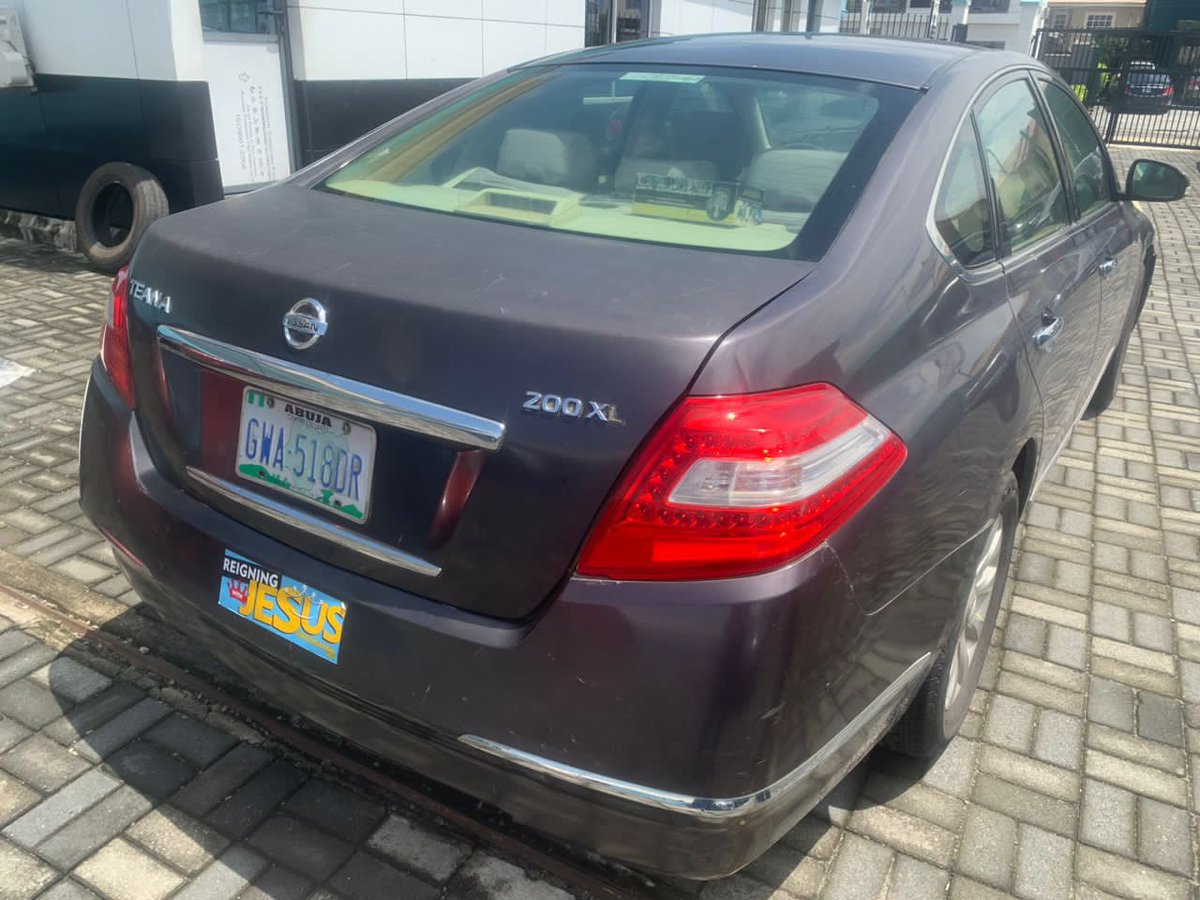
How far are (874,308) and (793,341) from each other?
248 mm

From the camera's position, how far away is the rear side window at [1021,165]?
256 centimetres

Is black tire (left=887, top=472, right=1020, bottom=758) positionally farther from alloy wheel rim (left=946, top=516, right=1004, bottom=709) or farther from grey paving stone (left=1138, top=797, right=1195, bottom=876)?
grey paving stone (left=1138, top=797, right=1195, bottom=876)

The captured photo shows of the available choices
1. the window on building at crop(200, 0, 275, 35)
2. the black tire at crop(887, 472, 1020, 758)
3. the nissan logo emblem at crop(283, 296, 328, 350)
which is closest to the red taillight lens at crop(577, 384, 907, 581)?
the nissan logo emblem at crop(283, 296, 328, 350)

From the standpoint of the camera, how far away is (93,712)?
2.58 meters

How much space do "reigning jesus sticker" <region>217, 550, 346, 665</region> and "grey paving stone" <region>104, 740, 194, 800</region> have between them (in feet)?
2.09

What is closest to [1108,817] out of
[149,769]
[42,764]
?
[149,769]

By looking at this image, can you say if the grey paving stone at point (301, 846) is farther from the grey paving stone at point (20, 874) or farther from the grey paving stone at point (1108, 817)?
the grey paving stone at point (1108, 817)

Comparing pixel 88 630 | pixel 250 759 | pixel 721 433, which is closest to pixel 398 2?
pixel 88 630

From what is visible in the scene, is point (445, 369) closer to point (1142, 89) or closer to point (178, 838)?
point (178, 838)

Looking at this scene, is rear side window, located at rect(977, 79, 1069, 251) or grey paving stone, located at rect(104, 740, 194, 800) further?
rear side window, located at rect(977, 79, 1069, 251)

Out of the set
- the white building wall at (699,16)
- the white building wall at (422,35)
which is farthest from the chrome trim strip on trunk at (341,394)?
the white building wall at (699,16)

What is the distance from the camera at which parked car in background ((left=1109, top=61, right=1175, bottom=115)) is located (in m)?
23.4

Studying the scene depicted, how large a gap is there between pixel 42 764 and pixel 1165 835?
263 cm

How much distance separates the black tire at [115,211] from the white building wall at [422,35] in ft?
5.31
